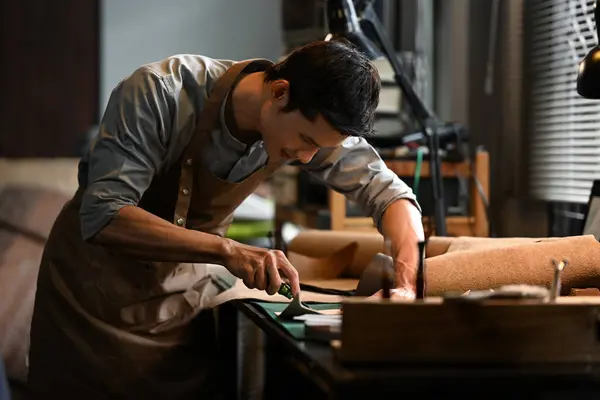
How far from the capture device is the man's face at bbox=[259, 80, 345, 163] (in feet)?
4.91

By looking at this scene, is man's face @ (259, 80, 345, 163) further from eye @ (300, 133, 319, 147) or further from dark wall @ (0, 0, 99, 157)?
dark wall @ (0, 0, 99, 157)

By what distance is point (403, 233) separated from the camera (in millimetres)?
1704

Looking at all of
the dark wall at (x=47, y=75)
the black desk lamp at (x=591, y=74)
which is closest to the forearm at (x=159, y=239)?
the black desk lamp at (x=591, y=74)

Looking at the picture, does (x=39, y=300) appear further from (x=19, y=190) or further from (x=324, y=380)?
(x=19, y=190)

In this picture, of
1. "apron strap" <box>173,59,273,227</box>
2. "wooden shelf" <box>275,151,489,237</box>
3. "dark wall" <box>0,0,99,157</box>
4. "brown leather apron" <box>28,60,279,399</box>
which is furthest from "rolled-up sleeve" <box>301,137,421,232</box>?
"dark wall" <box>0,0,99,157</box>

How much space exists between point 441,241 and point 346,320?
943 mm

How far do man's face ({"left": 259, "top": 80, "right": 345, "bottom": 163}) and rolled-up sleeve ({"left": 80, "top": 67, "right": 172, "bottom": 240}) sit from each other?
0.57 ft

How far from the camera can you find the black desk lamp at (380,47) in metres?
2.10

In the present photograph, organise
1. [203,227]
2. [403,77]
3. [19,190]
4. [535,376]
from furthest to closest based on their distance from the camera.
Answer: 1. [19,190]
2. [403,77]
3. [203,227]
4. [535,376]

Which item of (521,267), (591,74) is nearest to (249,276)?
(521,267)

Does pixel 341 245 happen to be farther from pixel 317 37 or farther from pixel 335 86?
pixel 317 37

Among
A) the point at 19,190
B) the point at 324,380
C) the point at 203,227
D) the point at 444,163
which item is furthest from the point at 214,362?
the point at 19,190

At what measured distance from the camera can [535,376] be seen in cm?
94

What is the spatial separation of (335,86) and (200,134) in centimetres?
30
